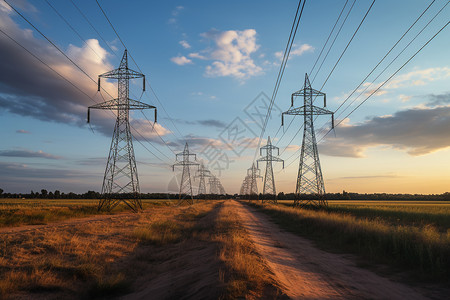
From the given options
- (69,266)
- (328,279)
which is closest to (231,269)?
(328,279)

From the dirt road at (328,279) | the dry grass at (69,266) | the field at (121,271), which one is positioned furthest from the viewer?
the dry grass at (69,266)

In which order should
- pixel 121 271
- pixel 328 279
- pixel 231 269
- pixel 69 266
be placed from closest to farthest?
pixel 231 269
pixel 328 279
pixel 69 266
pixel 121 271

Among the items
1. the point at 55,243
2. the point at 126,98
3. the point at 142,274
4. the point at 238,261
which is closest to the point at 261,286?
the point at 238,261

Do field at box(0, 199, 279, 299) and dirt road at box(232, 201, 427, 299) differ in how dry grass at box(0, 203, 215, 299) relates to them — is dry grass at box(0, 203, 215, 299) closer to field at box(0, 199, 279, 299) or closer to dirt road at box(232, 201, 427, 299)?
field at box(0, 199, 279, 299)

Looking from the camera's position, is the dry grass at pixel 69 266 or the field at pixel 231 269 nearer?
the field at pixel 231 269

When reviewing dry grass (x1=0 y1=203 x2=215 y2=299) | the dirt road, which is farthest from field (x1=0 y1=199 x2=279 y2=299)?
the dirt road

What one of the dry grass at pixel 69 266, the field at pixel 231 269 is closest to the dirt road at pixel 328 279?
the field at pixel 231 269

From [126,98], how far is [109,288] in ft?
101

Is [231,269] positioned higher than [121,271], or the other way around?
→ [231,269]

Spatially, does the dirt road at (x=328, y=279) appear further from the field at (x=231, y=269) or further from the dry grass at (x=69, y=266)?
the dry grass at (x=69, y=266)

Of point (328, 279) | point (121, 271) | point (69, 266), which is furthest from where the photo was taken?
point (121, 271)

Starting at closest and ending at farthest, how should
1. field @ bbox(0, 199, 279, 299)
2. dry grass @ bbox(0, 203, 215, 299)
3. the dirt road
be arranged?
the dirt road, field @ bbox(0, 199, 279, 299), dry grass @ bbox(0, 203, 215, 299)

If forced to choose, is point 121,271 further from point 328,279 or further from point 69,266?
point 328,279

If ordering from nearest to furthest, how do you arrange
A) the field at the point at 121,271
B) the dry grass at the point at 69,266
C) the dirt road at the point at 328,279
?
1. the dirt road at the point at 328,279
2. the field at the point at 121,271
3. the dry grass at the point at 69,266
